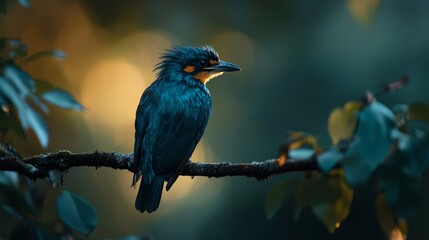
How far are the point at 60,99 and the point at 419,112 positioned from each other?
4.48 ft

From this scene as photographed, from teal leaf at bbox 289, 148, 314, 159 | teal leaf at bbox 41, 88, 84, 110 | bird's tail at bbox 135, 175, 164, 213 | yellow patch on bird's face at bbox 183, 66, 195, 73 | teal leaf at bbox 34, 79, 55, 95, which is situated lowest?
teal leaf at bbox 289, 148, 314, 159

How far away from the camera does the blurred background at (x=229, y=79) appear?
33.3ft

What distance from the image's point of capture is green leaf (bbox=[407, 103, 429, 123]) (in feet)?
7.49

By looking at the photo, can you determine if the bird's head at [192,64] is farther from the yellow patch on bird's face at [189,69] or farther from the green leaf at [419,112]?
the green leaf at [419,112]

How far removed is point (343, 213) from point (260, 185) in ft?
27.0

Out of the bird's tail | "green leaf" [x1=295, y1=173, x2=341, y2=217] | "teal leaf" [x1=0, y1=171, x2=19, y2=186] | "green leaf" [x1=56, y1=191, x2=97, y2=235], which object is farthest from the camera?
the bird's tail

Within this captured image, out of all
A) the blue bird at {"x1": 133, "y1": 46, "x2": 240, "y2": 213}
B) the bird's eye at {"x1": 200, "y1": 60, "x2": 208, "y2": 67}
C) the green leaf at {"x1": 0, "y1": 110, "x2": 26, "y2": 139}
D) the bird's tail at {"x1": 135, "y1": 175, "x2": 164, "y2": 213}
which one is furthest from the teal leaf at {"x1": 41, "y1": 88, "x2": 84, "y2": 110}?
the bird's eye at {"x1": 200, "y1": 60, "x2": 208, "y2": 67}

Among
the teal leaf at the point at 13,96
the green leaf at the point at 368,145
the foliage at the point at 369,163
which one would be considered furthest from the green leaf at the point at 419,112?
the teal leaf at the point at 13,96

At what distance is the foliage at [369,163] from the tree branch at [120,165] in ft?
0.32

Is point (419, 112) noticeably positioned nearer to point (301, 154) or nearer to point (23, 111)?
point (301, 154)

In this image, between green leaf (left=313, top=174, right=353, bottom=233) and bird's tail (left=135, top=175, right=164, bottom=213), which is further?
bird's tail (left=135, top=175, right=164, bottom=213)

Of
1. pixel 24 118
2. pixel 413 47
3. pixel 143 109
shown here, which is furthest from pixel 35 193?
pixel 413 47

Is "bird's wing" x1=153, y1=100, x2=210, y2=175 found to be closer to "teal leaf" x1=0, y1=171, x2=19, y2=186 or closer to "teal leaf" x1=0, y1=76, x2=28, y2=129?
"teal leaf" x1=0, y1=171, x2=19, y2=186

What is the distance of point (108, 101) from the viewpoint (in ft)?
39.0
